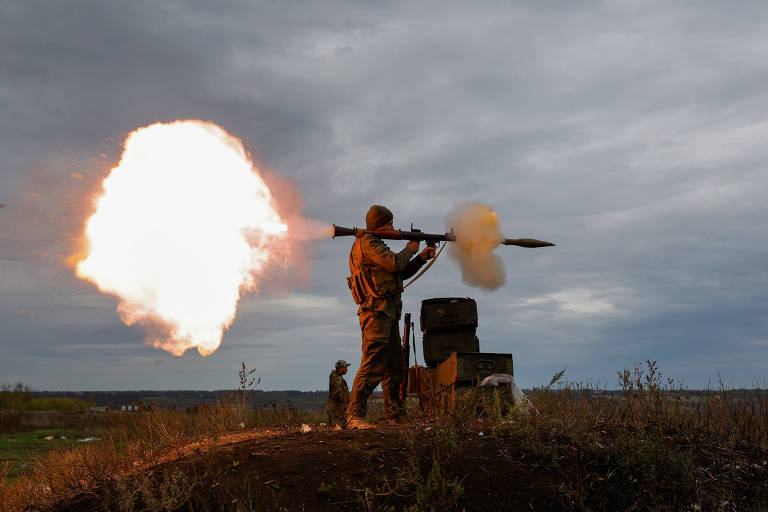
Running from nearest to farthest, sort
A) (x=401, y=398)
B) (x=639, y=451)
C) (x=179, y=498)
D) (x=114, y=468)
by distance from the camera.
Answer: (x=179, y=498)
(x=639, y=451)
(x=114, y=468)
(x=401, y=398)

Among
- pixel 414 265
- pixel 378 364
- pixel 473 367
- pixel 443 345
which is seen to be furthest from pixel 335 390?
pixel 414 265

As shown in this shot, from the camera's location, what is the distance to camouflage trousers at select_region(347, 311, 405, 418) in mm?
8688

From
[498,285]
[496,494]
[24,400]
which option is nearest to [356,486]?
[496,494]

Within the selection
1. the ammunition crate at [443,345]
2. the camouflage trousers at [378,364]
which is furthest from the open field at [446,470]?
the ammunition crate at [443,345]

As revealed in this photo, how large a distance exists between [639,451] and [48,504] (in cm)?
578

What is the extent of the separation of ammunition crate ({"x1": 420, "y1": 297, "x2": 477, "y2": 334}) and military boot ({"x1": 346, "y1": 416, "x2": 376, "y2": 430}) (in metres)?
3.18

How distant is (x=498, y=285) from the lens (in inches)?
400

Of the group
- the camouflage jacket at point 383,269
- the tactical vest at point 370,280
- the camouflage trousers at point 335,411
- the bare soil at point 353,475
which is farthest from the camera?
the camouflage trousers at point 335,411

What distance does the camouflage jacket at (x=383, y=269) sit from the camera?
8820 millimetres

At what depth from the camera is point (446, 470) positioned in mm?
5637

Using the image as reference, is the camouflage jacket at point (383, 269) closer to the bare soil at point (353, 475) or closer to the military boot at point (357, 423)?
the military boot at point (357, 423)

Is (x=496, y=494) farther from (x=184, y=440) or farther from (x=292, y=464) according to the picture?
(x=184, y=440)

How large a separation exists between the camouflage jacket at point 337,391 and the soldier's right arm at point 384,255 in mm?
4155

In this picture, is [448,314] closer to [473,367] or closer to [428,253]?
[473,367]
